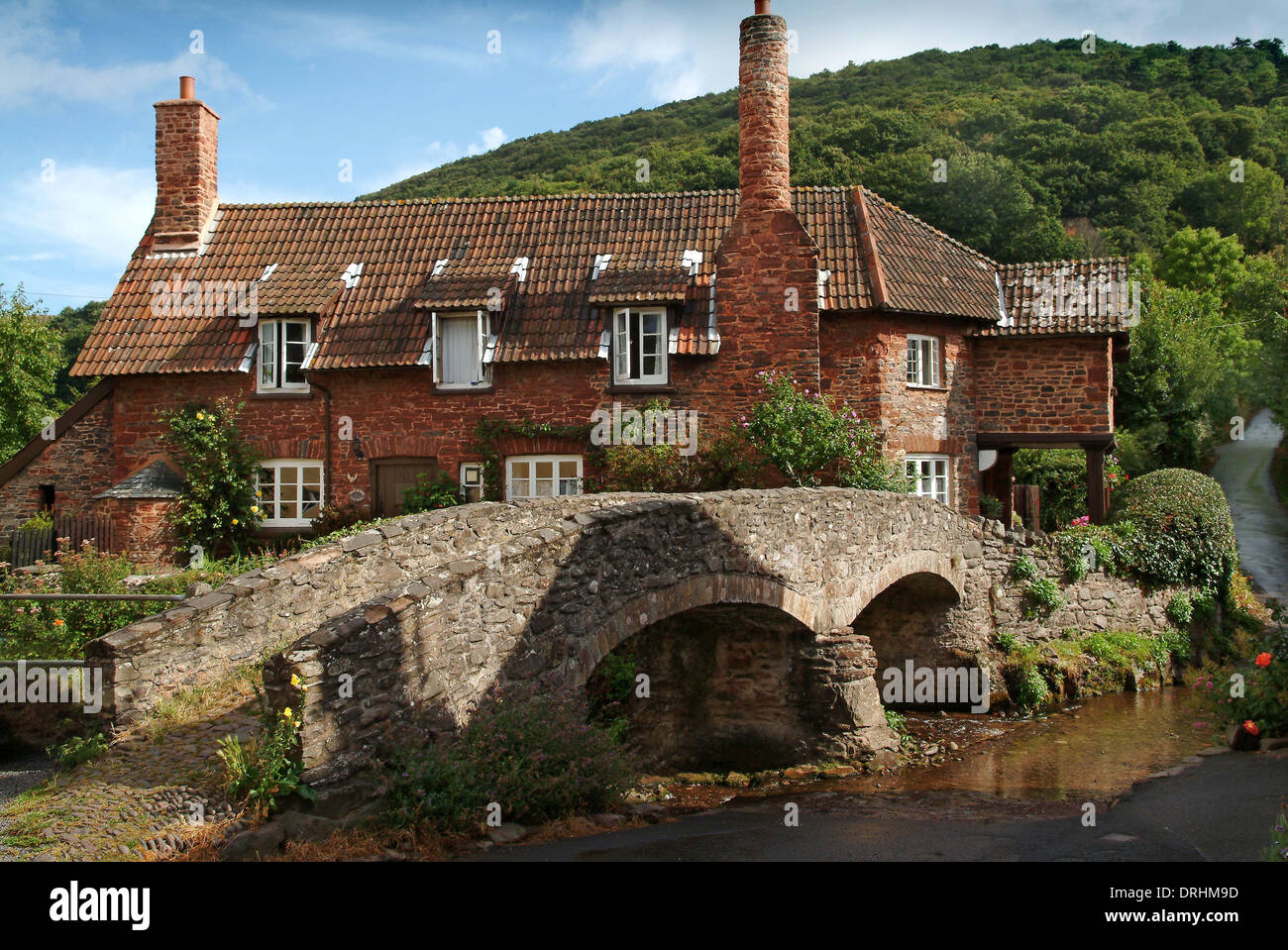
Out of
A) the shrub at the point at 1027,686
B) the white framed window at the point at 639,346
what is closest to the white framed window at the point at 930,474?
the shrub at the point at 1027,686

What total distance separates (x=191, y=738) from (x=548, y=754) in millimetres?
3005

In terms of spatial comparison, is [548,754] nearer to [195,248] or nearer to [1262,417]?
[195,248]

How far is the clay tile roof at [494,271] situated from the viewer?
19.8 meters

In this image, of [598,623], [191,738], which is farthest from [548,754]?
[191,738]

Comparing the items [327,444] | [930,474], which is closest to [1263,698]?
[930,474]

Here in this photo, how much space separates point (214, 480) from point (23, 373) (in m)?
13.8

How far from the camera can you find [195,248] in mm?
21609

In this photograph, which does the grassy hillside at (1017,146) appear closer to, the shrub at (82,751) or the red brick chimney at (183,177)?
the red brick chimney at (183,177)

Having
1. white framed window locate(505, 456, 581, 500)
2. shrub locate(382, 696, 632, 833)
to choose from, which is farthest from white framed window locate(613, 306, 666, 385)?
shrub locate(382, 696, 632, 833)

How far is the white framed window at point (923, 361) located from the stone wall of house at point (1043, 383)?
1506 mm

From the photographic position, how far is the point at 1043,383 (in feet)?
71.9

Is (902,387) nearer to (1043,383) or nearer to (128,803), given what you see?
(1043,383)

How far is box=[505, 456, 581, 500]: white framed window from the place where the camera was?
773 inches

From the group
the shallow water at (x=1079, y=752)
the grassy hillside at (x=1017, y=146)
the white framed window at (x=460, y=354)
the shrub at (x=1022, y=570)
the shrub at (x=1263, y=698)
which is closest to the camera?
the shrub at (x=1263, y=698)
